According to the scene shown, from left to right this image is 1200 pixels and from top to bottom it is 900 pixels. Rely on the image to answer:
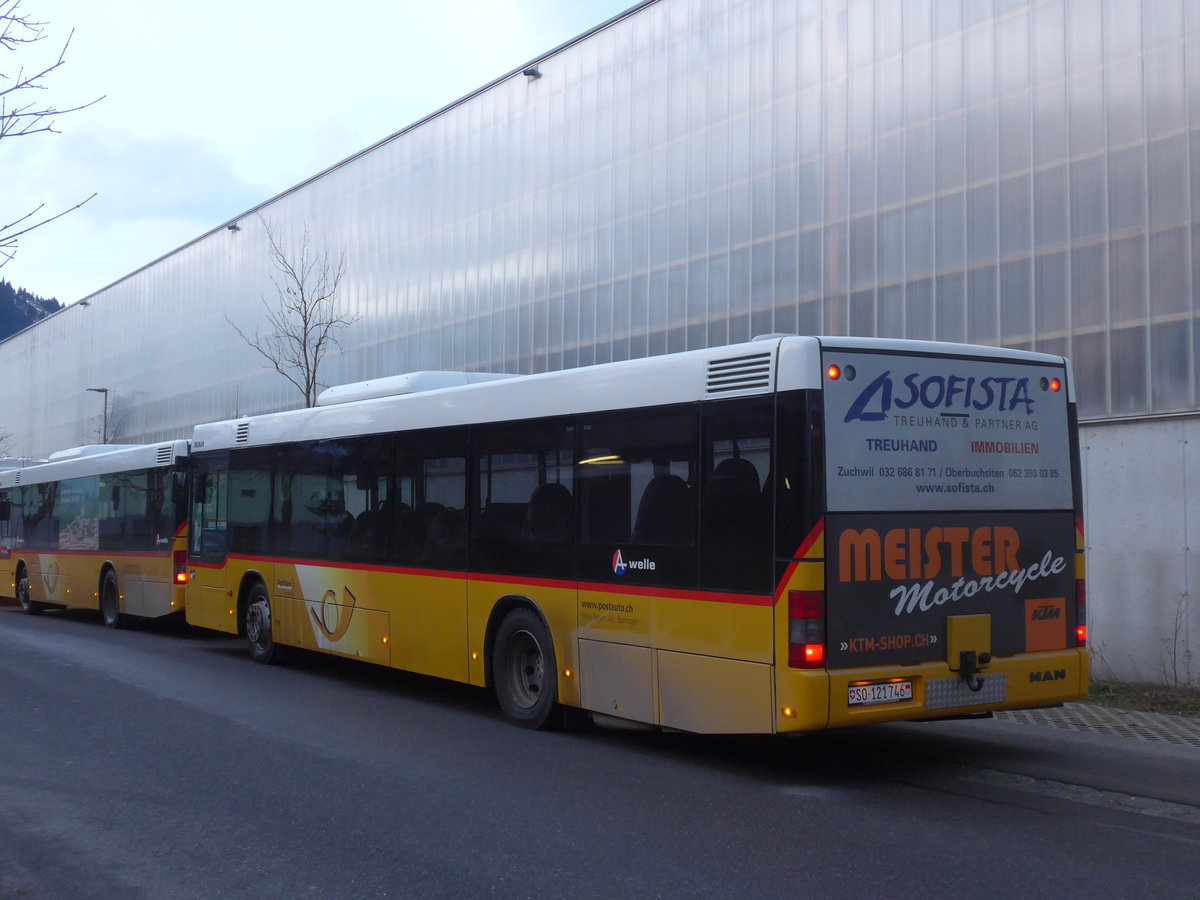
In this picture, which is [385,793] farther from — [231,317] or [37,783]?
[231,317]

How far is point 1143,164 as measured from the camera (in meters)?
13.1

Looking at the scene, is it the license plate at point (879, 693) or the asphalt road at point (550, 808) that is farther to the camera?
the license plate at point (879, 693)

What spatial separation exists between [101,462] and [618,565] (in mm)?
14896

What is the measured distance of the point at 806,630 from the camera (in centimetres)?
766

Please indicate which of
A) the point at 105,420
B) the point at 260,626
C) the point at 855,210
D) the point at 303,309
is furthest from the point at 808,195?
the point at 105,420

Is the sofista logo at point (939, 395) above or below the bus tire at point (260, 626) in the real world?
above

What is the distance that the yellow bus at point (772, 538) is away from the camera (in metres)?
7.80

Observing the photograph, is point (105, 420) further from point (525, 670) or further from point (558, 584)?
point (558, 584)

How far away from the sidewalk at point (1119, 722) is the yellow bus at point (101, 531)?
1241 centimetres

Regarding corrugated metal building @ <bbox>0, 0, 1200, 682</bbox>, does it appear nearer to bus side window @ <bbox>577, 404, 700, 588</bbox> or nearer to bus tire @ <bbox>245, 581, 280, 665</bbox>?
bus side window @ <bbox>577, 404, 700, 588</bbox>

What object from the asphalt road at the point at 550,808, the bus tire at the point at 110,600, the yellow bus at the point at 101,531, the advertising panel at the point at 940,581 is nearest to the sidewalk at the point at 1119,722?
the asphalt road at the point at 550,808

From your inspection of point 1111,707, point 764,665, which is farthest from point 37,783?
point 1111,707

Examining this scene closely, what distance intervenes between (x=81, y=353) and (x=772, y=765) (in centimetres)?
4774

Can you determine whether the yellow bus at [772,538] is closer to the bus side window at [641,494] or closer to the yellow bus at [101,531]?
the bus side window at [641,494]
